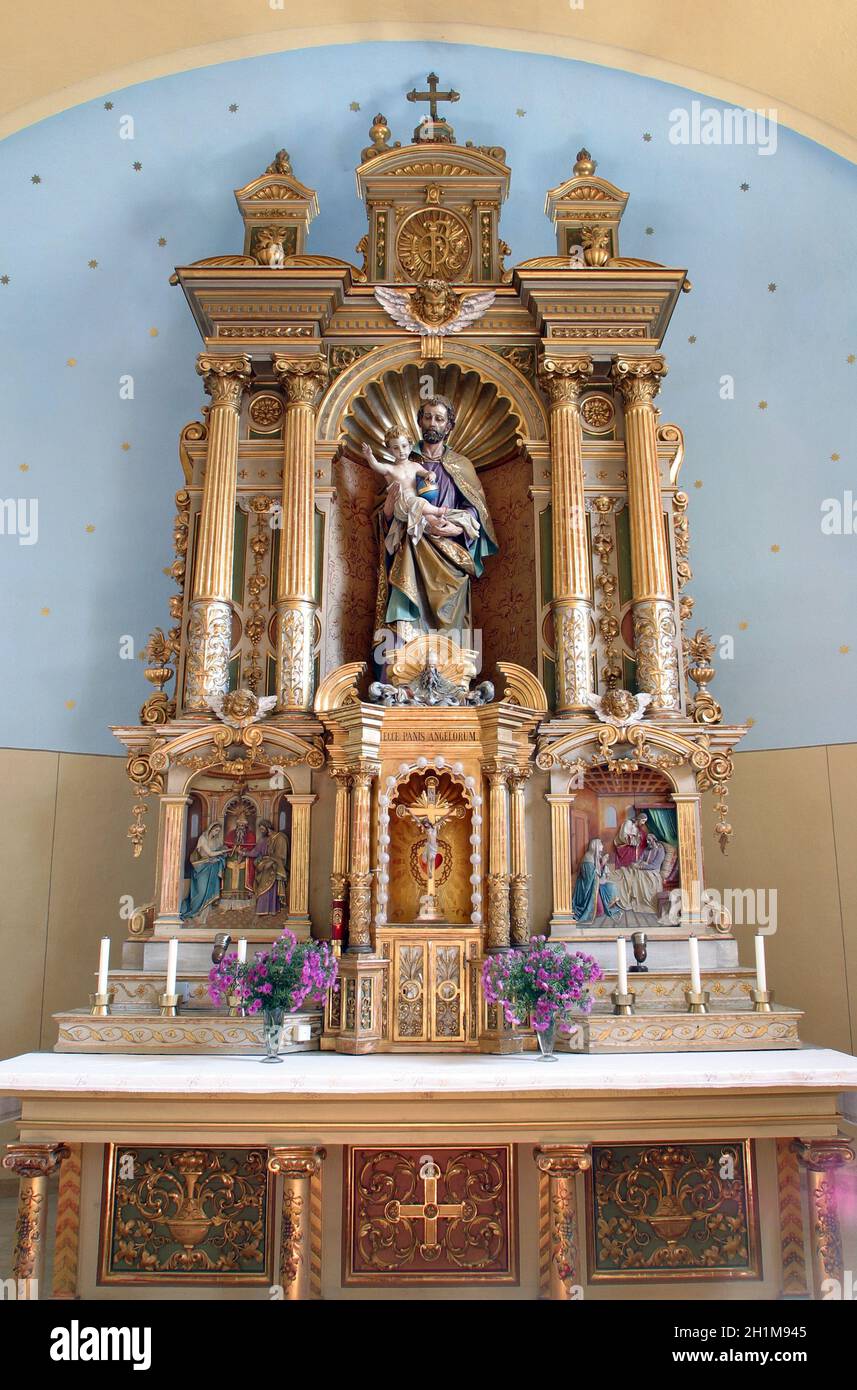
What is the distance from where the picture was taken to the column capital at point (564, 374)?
28.7 ft

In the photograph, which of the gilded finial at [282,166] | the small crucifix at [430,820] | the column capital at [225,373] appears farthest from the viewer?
the gilded finial at [282,166]

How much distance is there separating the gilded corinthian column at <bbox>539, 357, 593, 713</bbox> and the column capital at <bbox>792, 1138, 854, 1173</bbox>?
3.45 meters

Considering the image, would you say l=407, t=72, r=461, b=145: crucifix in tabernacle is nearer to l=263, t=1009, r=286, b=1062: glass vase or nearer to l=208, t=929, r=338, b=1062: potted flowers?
l=208, t=929, r=338, b=1062: potted flowers

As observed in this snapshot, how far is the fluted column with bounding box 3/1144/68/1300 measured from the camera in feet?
17.1

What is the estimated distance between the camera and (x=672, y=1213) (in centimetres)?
571

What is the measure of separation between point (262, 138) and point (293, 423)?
4.12 m

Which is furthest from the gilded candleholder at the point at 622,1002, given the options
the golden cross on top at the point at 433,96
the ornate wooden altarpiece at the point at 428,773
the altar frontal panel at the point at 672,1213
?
the golden cross on top at the point at 433,96

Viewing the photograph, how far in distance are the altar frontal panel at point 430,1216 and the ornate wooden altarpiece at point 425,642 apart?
927mm

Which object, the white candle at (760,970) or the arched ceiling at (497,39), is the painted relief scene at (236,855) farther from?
the arched ceiling at (497,39)

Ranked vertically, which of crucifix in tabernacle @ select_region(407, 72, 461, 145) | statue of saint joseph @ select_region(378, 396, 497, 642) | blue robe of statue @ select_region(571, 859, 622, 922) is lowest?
blue robe of statue @ select_region(571, 859, 622, 922)

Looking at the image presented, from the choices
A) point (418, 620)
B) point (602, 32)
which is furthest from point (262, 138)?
point (418, 620)

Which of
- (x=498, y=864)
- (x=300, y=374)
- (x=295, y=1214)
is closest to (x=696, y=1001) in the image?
(x=498, y=864)

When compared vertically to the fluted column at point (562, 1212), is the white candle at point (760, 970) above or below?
above

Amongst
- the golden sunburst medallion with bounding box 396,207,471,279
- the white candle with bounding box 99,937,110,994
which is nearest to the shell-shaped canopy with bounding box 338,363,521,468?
the golden sunburst medallion with bounding box 396,207,471,279
